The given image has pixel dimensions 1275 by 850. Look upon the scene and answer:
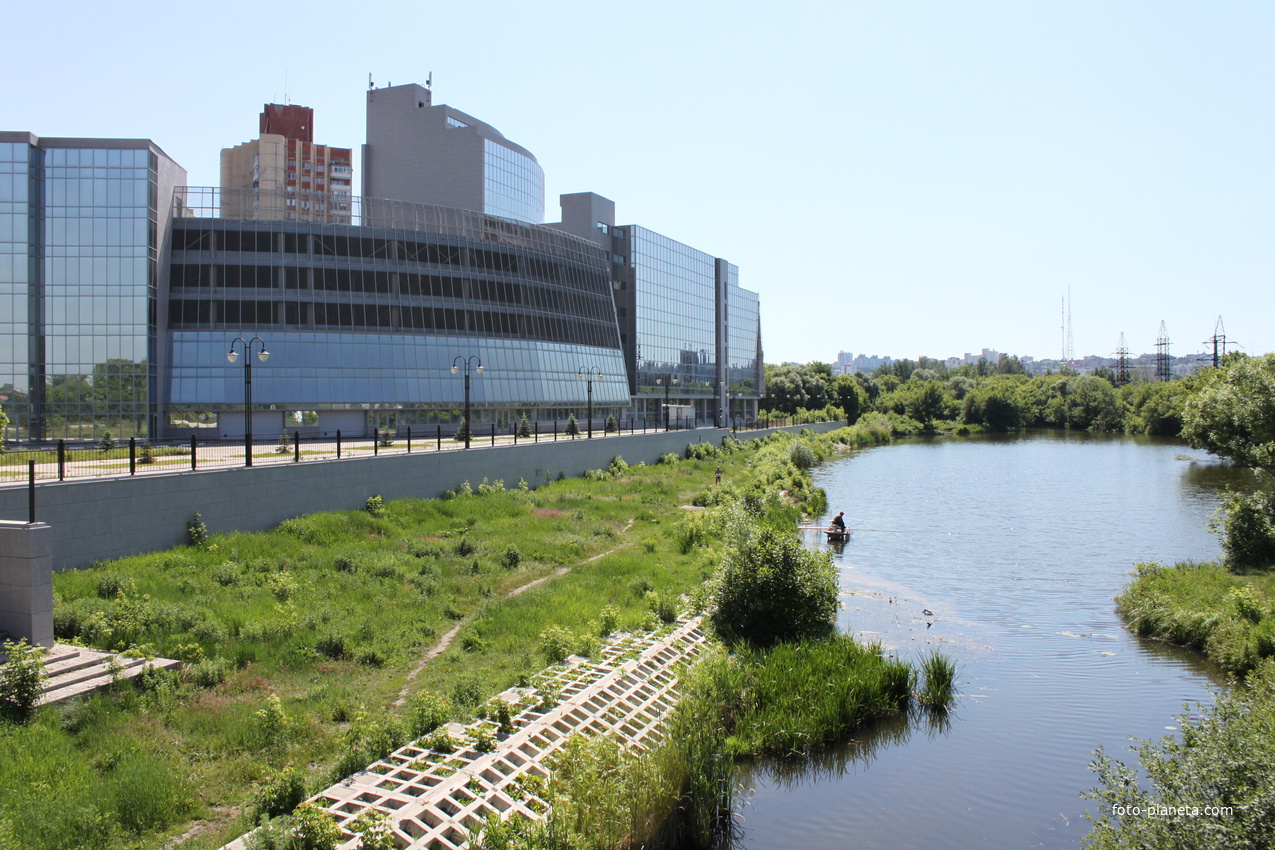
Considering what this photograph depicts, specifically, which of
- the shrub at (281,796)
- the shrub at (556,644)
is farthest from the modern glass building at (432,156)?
the shrub at (281,796)

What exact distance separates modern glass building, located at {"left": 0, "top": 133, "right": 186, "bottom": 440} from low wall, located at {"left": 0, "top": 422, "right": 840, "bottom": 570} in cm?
2505

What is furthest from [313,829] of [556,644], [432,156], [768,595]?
[432,156]

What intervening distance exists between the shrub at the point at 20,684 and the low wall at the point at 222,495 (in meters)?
8.40

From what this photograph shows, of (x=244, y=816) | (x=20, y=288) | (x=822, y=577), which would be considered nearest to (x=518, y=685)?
(x=244, y=816)

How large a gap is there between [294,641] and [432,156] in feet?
255

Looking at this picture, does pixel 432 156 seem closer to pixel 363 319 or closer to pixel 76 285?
pixel 363 319

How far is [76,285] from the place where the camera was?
4934 centimetres

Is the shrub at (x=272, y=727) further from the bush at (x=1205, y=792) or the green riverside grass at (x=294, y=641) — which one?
the bush at (x=1205, y=792)

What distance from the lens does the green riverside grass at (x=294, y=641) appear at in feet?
37.1

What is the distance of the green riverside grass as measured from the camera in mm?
11312

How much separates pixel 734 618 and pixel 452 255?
48.1 meters

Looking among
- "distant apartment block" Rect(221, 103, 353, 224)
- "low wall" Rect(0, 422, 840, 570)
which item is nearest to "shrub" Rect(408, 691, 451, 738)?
"low wall" Rect(0, 422, 840, 570)

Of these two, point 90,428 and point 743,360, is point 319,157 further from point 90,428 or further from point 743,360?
point 90,428

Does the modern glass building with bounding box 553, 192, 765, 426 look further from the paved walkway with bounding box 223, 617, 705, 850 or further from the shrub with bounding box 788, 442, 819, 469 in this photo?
the paved walkway with bounding box 223, 617, 705, 850
